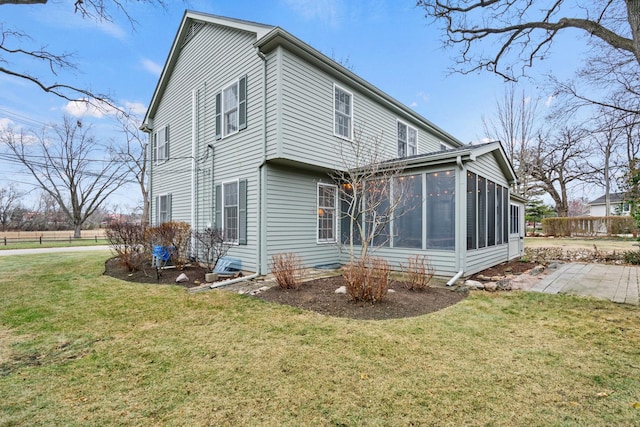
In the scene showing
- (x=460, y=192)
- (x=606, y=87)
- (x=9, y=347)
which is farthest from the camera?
(x=606, y=87)

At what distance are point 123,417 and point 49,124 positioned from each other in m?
29.3

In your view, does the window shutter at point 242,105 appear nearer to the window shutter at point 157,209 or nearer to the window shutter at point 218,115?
the window shutter at point 218,115

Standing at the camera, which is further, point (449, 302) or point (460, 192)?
point (460, 192)

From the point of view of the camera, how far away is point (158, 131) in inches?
482

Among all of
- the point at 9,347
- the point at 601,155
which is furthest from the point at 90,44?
the point at 601,155

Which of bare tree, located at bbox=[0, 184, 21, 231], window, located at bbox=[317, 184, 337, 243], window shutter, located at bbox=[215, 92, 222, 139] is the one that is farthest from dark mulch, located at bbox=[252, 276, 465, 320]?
bare tree, located at bbox=[0, 184, 21, 231]

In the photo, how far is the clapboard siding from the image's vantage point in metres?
7.60

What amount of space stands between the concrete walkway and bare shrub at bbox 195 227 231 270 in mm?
7379

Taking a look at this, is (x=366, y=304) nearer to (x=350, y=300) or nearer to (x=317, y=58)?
(x=350, y=300)

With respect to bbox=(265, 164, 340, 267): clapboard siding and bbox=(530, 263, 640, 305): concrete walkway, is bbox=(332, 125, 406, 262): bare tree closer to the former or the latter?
bbox=(265, 164, 340, 267): clapboard siding

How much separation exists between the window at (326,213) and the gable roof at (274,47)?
326 centimetres

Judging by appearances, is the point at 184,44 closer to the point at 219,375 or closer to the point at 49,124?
the point at 219,375

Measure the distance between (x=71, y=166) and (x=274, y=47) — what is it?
94.0 ft

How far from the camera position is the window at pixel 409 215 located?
760 centimetres
